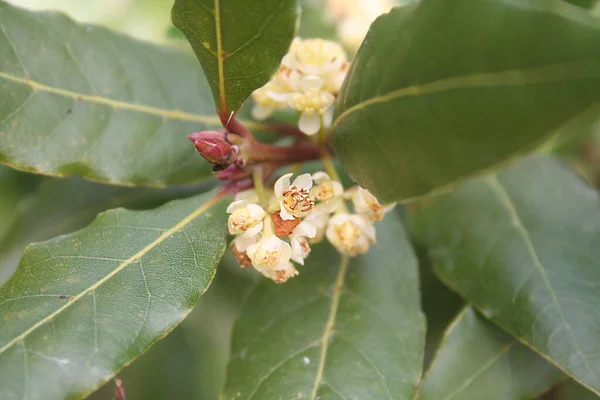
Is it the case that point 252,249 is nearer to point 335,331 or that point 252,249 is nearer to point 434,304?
point 335,331

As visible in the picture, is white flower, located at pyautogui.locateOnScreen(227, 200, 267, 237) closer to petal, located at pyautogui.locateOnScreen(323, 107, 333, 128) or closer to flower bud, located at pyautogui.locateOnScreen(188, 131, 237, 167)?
flower bud, located at pyautogui.locateOnScreen(188, 131, 237, 167)

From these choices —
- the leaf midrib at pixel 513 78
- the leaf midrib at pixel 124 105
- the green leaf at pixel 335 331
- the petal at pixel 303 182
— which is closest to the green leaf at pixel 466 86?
the leaf midrib at pixel 513 78

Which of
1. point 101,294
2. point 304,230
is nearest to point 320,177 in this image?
point 304,230

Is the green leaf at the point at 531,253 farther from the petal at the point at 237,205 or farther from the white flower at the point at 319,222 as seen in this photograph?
the petal at the point at 237,205

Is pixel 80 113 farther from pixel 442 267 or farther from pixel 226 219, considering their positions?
pixel 442 267

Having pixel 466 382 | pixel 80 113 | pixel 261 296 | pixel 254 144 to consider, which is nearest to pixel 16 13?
pixel 80 113

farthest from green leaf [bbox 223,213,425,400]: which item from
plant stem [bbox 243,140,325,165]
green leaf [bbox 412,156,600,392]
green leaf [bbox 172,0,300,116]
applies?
green leaf [bbox 172,0,300,116]
